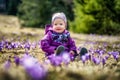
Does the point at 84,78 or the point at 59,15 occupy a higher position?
the point at 59,15

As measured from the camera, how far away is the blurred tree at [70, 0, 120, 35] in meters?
18.6

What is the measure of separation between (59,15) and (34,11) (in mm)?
21735

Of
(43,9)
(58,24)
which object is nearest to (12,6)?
(43,9)

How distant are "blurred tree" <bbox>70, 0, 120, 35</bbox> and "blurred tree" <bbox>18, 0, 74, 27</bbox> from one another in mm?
7505

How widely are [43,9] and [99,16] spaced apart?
10.0 metres

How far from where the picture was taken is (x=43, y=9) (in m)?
28.5

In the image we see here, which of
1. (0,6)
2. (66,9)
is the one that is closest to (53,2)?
(66,9)

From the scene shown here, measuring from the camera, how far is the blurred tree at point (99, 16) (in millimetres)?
18609

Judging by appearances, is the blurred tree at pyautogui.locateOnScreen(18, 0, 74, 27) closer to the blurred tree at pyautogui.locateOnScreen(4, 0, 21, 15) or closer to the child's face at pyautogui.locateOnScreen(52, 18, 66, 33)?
the blurred tree at pyautogui.locateOnScreen(4, 0, 21, 15)

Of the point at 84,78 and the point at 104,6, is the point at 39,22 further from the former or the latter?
the point at 84,78

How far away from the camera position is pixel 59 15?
695cm

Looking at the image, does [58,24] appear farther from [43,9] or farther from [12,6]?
[12,6]

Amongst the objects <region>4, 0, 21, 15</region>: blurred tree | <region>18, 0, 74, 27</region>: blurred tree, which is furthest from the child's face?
<region>4, 0, 21, 15</region>: blurred tree

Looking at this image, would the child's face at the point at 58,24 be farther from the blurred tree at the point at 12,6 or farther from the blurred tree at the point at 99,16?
the blurred tree at the point at 12,6
